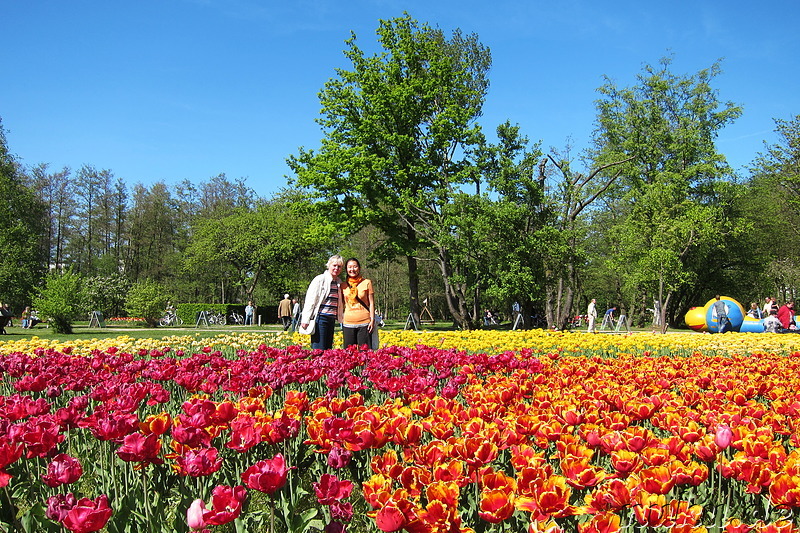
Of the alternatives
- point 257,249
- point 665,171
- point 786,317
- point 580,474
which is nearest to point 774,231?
point 665,171

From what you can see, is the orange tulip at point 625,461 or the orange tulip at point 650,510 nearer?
the orange tulip at point 650,510

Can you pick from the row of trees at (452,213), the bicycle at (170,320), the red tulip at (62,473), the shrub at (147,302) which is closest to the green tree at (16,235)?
the row of trees at (452,213)

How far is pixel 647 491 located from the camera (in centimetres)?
215

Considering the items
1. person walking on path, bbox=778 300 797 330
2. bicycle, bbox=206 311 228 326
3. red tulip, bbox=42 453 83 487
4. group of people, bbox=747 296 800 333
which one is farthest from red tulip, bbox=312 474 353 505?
bicycle, bbox=206 311 228 326

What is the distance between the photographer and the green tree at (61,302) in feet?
62.6

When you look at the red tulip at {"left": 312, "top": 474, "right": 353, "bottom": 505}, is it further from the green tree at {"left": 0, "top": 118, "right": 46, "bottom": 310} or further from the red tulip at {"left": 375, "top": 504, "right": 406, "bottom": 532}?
the green tree at {"left": 0, "top": 118, "right": 46, "bottom": 310}

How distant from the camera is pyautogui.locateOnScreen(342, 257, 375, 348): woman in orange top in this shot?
8430mm

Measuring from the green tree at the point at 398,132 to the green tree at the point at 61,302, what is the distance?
10.4 metres

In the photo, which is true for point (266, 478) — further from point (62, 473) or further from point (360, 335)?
point (360, 335)

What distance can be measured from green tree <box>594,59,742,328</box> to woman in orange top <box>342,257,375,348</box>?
799 inches

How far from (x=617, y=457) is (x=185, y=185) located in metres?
56.0

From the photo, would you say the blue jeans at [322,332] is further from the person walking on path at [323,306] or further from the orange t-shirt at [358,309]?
the orange t-shirt at [358,309]

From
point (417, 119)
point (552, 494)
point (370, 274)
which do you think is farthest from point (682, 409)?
point (370, 274)

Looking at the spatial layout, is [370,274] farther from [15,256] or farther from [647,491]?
[647,491]
